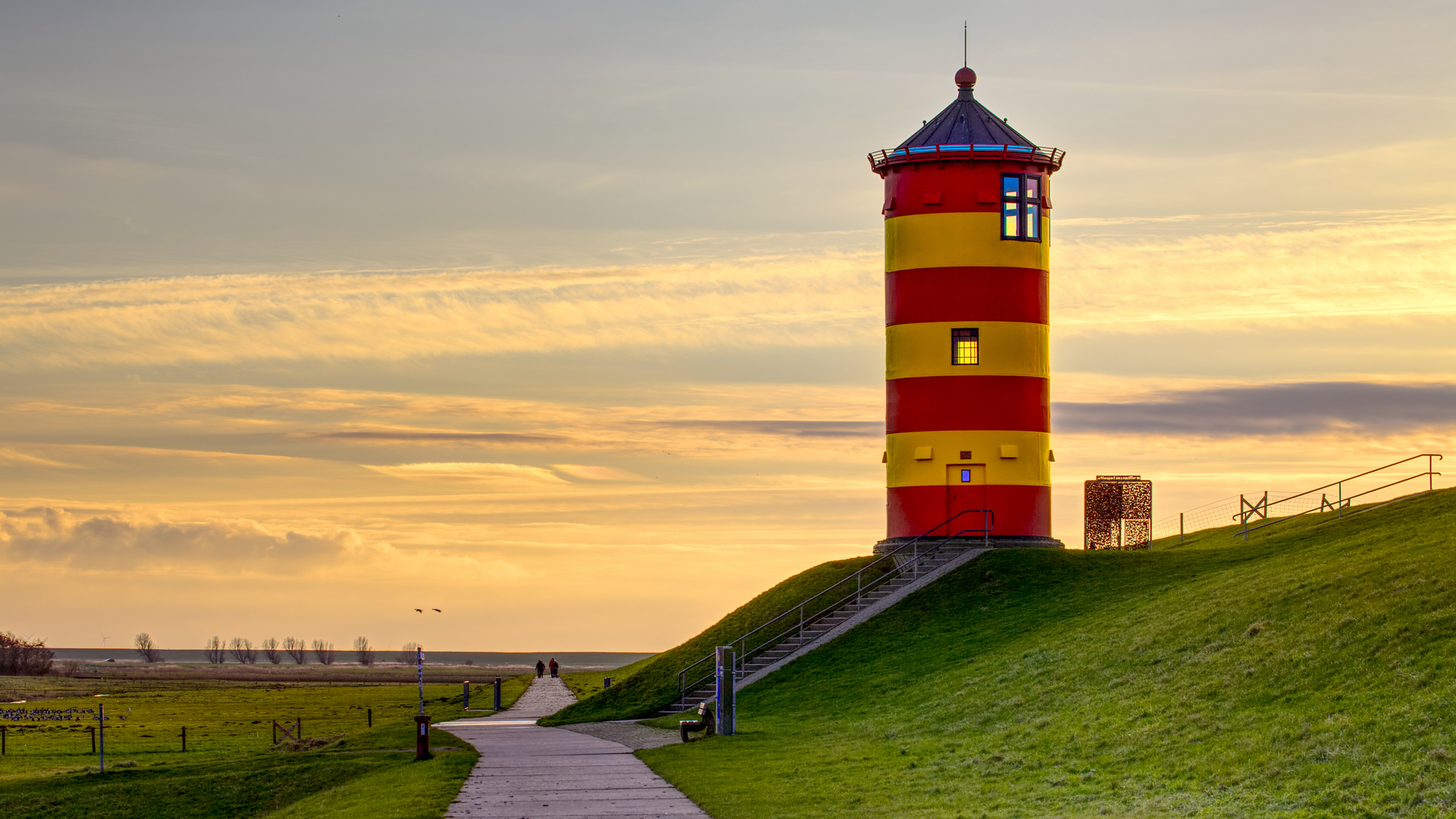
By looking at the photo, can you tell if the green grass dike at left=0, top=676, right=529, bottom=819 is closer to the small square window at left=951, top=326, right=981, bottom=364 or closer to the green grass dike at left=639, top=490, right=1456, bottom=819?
the green grass dike at left=639, top=490, right=1456, bottom=819

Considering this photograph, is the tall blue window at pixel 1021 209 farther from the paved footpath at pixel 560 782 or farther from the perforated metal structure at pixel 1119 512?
the paved footpath at pixel 560 782

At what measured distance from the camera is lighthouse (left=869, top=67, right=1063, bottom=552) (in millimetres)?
46219

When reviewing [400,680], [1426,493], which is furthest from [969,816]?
[400,680]

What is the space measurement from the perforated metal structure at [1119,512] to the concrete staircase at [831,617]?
7.00m

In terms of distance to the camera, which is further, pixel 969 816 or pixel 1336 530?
pixel 1336 530

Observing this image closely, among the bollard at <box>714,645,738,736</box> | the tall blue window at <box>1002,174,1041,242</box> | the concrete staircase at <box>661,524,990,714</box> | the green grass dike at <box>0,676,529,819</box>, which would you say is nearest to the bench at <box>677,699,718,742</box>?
the bollard at <box>714,645,738,736</box>

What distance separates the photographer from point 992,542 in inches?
1825

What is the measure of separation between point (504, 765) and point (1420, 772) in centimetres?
1862

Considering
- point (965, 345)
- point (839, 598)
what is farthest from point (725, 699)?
point (965, 345)

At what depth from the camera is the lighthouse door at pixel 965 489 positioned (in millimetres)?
46156

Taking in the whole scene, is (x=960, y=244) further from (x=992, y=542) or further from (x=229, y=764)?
(x=229, y=764)

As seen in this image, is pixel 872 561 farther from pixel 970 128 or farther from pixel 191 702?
pixel 191 702

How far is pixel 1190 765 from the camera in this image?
891 inches

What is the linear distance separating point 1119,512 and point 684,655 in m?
16.5
